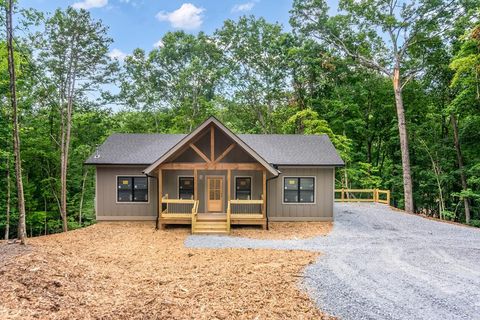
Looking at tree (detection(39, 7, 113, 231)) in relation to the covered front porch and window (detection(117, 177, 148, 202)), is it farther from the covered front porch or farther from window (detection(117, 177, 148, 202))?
the covered front porch

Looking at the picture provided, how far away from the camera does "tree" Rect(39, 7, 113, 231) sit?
15.4m

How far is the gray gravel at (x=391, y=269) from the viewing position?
507 cm

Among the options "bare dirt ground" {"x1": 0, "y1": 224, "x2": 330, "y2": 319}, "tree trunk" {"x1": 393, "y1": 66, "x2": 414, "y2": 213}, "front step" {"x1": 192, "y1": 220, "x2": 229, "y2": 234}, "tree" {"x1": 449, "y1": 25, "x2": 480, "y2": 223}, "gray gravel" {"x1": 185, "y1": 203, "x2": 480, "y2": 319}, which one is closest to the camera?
"bare dirt ground" {"x1": 0, "y1": 224, "x2": 330, "y2": 319}

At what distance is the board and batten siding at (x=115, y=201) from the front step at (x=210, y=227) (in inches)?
117

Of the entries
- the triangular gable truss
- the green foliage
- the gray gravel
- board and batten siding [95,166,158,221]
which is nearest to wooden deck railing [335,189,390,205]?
the green foliage

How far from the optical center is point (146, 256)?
8344mm

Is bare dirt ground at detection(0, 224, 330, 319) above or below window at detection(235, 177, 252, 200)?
below

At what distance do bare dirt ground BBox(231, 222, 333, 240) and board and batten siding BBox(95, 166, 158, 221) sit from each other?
13.8ft

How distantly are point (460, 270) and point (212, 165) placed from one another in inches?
329

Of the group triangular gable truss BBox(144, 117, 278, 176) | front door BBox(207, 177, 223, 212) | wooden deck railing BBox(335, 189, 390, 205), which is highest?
triangular gable truss BBox(144, 117, 278, 176)

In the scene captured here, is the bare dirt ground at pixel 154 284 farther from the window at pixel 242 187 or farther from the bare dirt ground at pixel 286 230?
the window at pixel 242 187

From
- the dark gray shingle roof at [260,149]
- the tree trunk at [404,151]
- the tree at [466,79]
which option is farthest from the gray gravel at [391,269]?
the tree at [466,79]

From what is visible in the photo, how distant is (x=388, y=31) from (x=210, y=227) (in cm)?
1581

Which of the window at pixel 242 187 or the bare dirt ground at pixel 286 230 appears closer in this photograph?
the bare dirt ground at pixel 286 230
